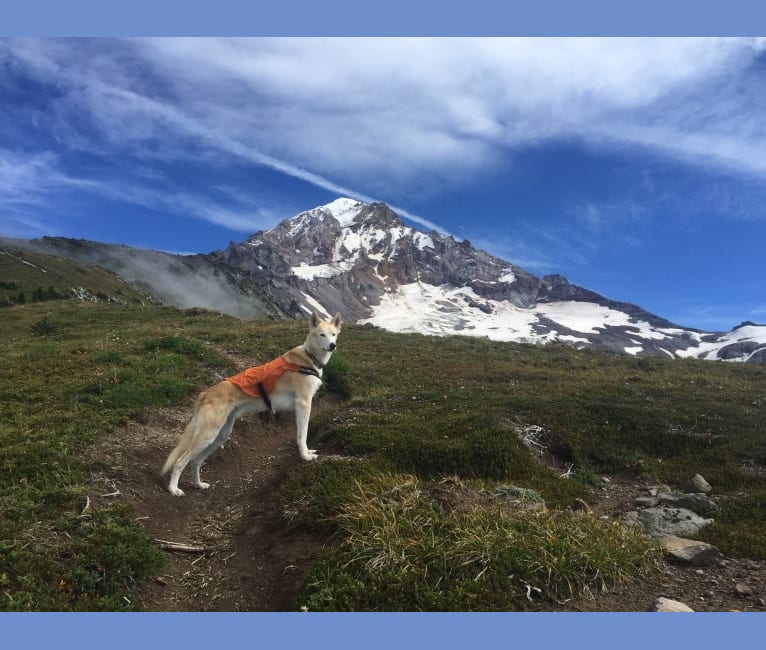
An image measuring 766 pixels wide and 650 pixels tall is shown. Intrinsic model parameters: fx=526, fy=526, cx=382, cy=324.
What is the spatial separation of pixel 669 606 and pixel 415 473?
5.74 m

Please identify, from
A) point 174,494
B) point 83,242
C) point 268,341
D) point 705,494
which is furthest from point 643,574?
point 83,242

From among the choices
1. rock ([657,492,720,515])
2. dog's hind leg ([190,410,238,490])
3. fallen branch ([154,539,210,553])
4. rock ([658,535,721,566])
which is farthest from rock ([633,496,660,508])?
dog's hind leg ([190,410,238,490])

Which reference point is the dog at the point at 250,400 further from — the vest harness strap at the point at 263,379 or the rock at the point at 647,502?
the rock at the point at 647,502

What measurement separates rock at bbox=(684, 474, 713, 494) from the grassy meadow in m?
0.26

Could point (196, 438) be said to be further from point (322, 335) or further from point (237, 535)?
point (322, 335)

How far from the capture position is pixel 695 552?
7527mm

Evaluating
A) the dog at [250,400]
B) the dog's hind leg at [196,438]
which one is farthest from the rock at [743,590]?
the dog's hind leg at [196,438]

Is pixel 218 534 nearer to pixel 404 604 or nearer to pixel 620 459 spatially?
pixel 404 604

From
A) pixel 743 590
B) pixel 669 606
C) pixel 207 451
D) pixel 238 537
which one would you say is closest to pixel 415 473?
pixel 238 537

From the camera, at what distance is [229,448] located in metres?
13.7

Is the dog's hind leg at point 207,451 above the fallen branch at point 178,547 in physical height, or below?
above

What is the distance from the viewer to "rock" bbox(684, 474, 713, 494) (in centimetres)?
1138

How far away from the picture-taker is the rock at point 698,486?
11381 mm

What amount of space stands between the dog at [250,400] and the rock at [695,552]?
6746mm
